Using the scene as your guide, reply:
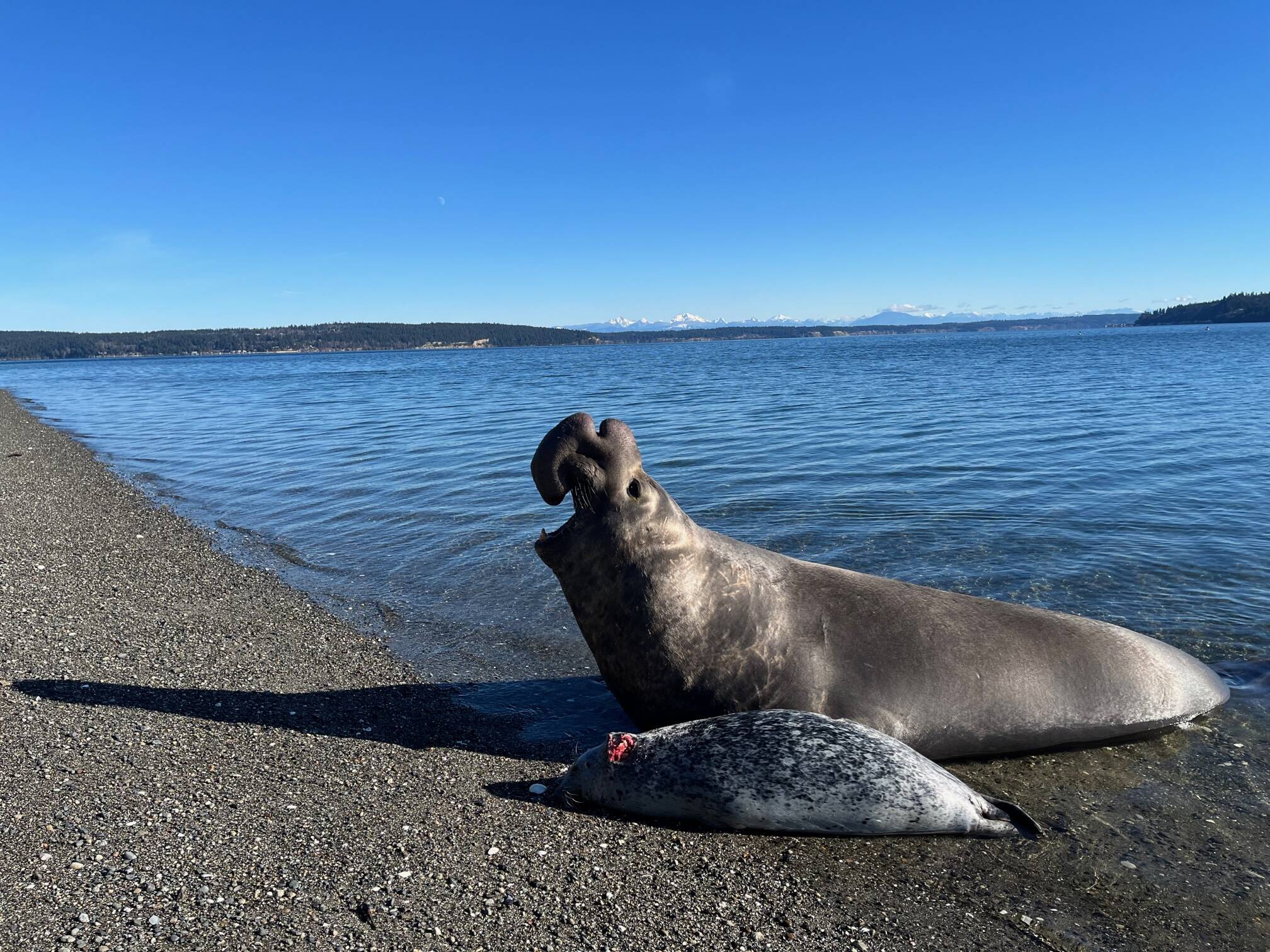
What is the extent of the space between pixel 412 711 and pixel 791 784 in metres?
3.08

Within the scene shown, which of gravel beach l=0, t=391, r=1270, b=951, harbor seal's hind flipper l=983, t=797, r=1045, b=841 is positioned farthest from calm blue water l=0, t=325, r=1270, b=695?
harbor seal's hind flipper l=983, t=797, r=1045, b=841

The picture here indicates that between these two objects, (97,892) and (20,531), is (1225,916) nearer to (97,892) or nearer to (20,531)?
(97,892)

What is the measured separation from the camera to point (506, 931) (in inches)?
142

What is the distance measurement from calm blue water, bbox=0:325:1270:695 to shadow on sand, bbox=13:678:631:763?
60cm

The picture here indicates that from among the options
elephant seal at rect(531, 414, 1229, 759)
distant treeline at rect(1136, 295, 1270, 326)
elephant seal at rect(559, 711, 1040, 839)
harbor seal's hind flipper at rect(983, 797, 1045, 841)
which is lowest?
harbor seal's hind flipper at rect(983, 797, 1045, 841)

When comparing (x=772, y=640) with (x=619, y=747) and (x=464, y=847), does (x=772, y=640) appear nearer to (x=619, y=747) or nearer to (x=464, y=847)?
(x=619, y=747)

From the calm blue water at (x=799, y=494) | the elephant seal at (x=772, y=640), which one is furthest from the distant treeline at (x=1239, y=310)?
the elephant seal at (x=772, y=640)

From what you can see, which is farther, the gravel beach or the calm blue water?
the calm blue water

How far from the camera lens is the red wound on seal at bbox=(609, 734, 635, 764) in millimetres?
4812

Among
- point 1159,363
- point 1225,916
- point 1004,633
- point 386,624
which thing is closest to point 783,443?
point 386,624

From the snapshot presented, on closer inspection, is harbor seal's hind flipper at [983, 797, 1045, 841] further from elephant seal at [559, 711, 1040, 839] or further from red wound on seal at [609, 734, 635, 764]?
red wound on seal at [609, 734, 635, 764]

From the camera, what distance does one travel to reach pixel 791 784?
455cm

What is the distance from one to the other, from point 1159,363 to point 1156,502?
51.4 metres

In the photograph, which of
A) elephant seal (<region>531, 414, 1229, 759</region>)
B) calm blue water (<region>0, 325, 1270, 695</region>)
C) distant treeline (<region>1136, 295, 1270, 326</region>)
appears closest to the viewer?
elephant seal (<region>531, 414, 1229, 759</region>)
